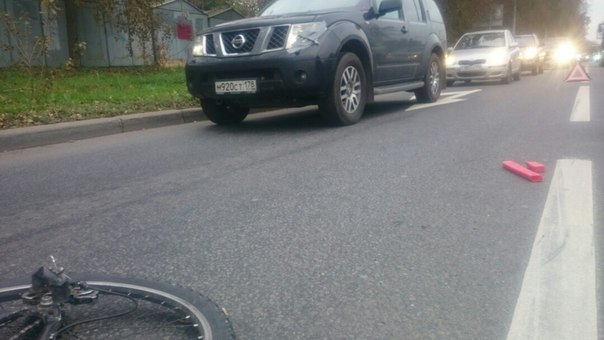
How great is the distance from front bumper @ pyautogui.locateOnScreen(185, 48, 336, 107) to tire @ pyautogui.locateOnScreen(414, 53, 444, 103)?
3560 millimetres

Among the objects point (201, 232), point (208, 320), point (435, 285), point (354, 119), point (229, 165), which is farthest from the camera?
point (354, 119)

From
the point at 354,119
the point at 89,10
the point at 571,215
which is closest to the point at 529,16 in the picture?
the point at 89,10

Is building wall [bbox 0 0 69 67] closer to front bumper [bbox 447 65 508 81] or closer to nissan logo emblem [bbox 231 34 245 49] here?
front bumper [bbox 447 65 508 81]

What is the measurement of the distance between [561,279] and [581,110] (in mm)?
6743

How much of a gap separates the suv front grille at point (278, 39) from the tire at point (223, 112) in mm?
1184

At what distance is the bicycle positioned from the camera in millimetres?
1855

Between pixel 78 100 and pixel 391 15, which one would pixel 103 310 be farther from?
pixel 78 100

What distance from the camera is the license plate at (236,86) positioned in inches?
261

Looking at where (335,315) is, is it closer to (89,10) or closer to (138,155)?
(138,155)

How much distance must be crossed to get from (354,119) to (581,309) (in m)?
5.29

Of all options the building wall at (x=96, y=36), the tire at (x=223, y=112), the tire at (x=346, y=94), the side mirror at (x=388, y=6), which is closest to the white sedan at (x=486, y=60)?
the building wall at (x=96, y=36)

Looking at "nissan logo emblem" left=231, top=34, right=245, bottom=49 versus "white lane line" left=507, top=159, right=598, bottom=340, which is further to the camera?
"nissan logo emblem" left=231, top=34, right=245, bottom=49

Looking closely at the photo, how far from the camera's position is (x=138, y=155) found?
5605mm

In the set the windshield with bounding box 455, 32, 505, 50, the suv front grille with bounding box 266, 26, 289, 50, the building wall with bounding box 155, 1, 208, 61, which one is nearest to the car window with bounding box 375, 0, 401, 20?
the suv front grille with bounding box 266, 26, 289, 50
